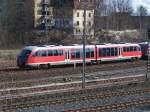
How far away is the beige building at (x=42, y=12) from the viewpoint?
94963 mm

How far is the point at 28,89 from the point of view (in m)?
25.8

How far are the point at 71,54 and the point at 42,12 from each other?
58897mm

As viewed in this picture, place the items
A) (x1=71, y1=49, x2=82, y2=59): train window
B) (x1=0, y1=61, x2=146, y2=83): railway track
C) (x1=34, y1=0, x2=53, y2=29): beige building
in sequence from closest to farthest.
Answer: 1. (x1=0, y1=61, x2=146, y2=83): railway track
2. (x1=71, y1=49, x2=82, y2=59): train window
3. (x1=34, y1=0, x2=53, y2=29): beige building

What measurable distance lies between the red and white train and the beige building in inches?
1962

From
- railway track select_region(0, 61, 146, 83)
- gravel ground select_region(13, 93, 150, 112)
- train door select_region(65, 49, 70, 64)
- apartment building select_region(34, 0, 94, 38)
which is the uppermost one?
apartment building select_region(34, 0, 94, 38)

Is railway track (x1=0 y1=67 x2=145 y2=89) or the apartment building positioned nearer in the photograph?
railway track (x1=0 y1=67 x2=145 y2=89)

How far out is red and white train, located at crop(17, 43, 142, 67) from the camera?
37406 millimetres

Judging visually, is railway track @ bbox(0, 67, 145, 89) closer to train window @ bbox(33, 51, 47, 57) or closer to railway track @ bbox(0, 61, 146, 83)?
railway track @ bbox(0, 61, 146, 83)

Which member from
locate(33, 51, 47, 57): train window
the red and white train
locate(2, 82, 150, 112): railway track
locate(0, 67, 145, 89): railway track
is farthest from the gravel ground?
the red and white train

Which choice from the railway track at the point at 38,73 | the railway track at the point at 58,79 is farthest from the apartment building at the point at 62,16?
the railway track at the point at 58,79

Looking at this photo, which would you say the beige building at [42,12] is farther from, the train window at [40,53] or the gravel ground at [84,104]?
the gravel ground at [84,104]

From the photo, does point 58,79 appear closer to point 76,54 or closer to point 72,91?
point 72,91

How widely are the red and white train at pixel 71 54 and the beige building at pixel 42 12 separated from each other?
49823 mm

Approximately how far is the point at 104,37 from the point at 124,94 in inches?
2430
